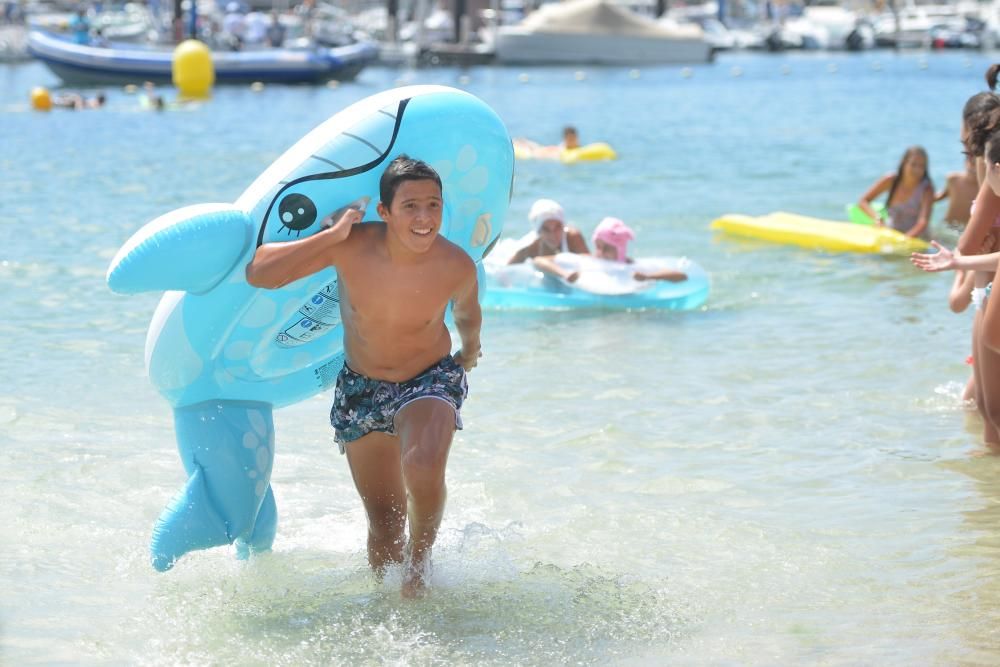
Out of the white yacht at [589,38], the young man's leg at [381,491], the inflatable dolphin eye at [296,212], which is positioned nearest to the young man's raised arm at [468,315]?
the young man's leg at [381,491]

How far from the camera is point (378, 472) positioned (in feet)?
13.6

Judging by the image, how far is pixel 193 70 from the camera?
29.4m

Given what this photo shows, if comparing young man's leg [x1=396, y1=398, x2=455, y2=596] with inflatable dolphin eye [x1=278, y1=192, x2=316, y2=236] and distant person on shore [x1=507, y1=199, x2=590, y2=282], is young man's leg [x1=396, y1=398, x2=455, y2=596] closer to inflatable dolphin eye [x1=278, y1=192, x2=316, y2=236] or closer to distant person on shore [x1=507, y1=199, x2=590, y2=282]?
inflatable dolphin eye [x1=278, y1=192, x2=316, y2=236]

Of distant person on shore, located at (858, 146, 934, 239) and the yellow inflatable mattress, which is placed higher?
distant person on shore, located at (858, 146, 934, 239)

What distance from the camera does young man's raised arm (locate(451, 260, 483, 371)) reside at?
13.2 ft

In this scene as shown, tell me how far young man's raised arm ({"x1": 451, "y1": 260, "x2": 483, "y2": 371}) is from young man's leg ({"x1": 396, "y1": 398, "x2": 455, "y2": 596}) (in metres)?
0.25

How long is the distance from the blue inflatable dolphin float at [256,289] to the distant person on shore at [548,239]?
4280 millimetres

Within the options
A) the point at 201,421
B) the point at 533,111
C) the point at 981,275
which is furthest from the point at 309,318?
the point at 533,111

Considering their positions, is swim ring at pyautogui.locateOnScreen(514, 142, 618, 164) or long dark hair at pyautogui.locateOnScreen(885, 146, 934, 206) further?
swim ring at pyautogui.locateOnScreen(514, 142, 618, 164)

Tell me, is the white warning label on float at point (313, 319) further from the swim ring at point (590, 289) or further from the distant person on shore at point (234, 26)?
the distant person on shore at point (234, 26)

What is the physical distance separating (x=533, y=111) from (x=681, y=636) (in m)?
26.0

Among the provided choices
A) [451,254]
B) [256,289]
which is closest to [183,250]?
[256,289]

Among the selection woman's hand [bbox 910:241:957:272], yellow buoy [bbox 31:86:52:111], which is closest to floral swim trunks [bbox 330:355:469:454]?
woman's hand [bbox 910:241:957:272]

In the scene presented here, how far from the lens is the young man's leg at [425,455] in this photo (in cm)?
385
